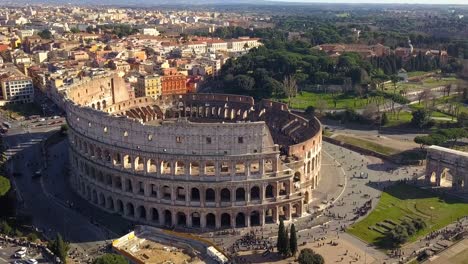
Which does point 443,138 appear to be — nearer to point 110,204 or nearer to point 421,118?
point 421,118

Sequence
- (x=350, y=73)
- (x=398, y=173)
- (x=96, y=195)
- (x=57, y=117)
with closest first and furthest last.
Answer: (x=96, y=195)
(x=398, y=173)
(x=57, y=117)
(x=350, y=73)

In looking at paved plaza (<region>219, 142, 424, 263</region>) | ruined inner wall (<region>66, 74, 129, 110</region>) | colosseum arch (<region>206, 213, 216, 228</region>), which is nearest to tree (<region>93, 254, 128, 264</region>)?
paved plaza (<region>219, 142, 424, 263</region>)

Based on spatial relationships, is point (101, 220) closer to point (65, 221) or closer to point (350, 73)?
point (65, 221)

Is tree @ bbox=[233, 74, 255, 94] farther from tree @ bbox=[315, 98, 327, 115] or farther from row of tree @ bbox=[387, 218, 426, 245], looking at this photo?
row of tree @ bbox=[387, 218, 426, 245]

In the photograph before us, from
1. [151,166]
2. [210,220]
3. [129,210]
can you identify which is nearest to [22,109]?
[129,210]

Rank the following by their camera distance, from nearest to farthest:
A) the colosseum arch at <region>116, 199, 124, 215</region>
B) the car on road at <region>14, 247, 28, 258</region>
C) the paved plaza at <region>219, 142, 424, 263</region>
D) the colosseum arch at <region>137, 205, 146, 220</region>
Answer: the car on road at <region>14, 247, 28, 258</region> < the paved plaza at <region>219, 142, 424, 263</region> < the colosseum arch at <region>137, 205, 146, 220</region> < the colosseum arch at <region>116, 199, 124, 215</region>

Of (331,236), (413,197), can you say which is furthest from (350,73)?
(331,236)
